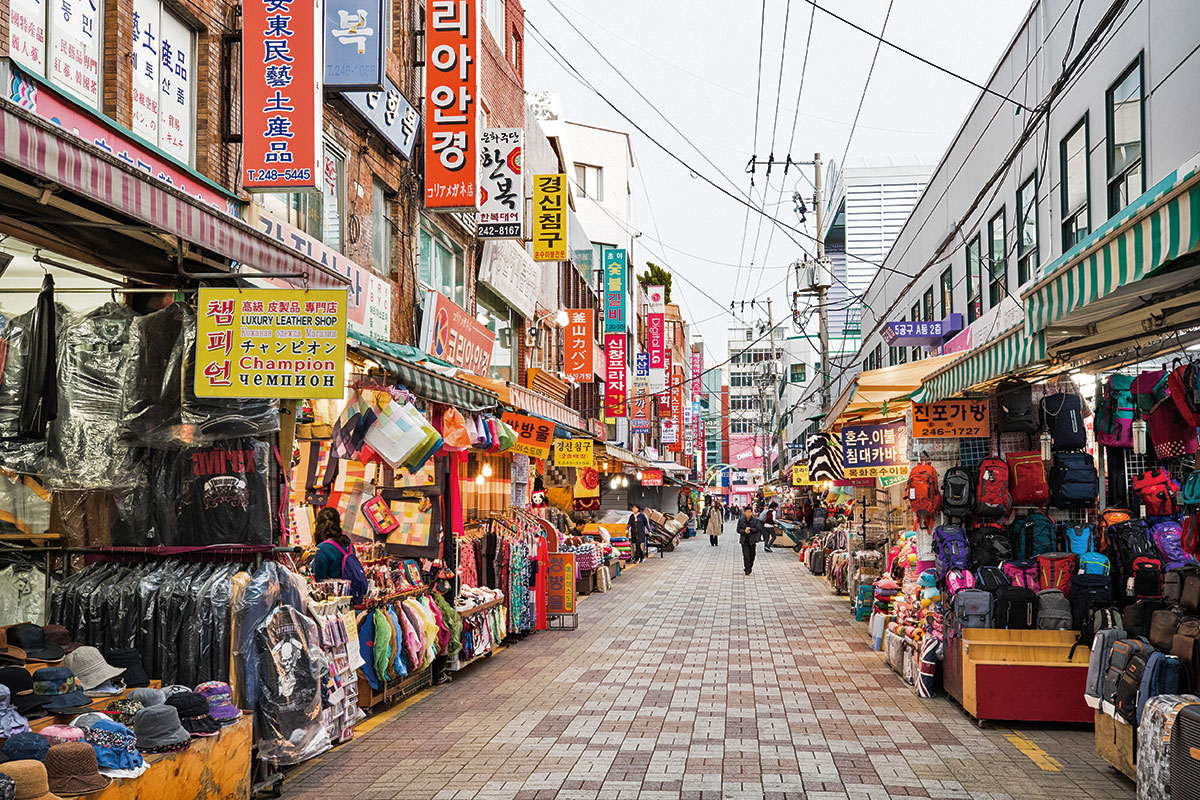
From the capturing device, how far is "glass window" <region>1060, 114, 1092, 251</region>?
1462 cm

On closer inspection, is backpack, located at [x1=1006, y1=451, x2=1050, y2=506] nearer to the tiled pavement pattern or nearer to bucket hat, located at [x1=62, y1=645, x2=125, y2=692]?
the tiled pavement pattern

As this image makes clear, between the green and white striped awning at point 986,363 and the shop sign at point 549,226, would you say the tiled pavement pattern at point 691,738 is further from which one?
the shop sign at point 549,226

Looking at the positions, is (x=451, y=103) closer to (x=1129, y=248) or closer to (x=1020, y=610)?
(x=1020, y=610)

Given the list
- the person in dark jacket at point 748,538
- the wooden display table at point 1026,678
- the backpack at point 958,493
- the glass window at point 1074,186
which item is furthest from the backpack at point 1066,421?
the person in dark jacket at point 748,538

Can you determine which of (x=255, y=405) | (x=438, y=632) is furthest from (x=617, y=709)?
(x=255, y=405)

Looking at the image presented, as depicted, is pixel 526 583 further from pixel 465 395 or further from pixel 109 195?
pixel 109 195

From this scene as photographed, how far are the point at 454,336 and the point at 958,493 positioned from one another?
9.89m

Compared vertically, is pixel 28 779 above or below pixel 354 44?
below

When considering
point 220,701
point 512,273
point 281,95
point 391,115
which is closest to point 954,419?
point 281,95

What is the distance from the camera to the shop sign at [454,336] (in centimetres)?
1680

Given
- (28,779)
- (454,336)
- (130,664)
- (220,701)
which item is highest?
(454,336)

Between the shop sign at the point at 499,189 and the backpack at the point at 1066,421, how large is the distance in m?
10.8

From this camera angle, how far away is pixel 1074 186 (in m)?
15.0

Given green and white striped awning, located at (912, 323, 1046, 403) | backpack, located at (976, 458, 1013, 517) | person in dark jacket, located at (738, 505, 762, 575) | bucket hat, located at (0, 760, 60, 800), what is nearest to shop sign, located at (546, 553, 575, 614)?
green and white striped awning, located at (912, 323, 1046, 403)
